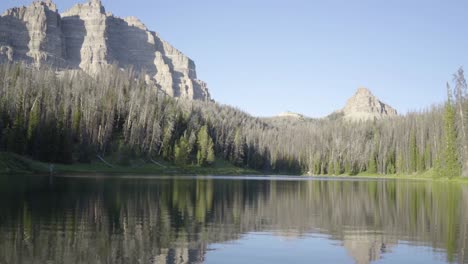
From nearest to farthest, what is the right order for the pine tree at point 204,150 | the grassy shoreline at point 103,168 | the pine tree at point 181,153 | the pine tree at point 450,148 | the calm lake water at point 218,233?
the calm lake water at point 218,233 < the grassy shoreline at point 103,168 < the pine tree at point 450,148 < the pine tree at point 181,153 < the pine tree at point 204,150

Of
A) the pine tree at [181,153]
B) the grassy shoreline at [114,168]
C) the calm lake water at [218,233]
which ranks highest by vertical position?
the pine tree at [181,153]

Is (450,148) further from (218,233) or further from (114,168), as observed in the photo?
(218,233)

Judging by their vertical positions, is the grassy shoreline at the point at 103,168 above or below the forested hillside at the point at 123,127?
below

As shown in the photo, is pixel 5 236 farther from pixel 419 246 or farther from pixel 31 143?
pixel 31 143

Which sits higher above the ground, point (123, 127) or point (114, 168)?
point (123, 127)

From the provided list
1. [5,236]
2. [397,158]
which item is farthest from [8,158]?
[397,158]

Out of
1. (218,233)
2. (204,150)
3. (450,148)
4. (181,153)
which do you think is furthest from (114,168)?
(218,233)

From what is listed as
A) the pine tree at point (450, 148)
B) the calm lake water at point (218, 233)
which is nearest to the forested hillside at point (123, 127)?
the pine tree at point (450, 148)

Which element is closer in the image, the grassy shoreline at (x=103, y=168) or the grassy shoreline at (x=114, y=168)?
the grassy shoreline at (x=103, y=168)

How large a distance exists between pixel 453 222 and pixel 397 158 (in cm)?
16035

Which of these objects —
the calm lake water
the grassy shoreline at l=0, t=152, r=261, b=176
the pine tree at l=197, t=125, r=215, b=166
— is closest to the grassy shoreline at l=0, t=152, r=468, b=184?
the grassy shoreline at l=0, t=152, r=261, b=176

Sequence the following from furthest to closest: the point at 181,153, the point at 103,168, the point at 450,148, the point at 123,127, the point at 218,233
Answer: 1. the point at 123,127
2. the point at 181,153
3. the point at 103,168
4. the point at 450,148
5. the point at 218,233

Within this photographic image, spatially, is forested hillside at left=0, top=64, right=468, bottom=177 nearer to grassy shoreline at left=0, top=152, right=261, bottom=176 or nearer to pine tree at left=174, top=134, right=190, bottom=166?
pine tree at left=174, top=134, right=190, bottom=166

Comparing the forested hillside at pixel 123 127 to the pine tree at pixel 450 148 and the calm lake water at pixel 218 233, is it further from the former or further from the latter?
the calm lake water at pixel 218 233
